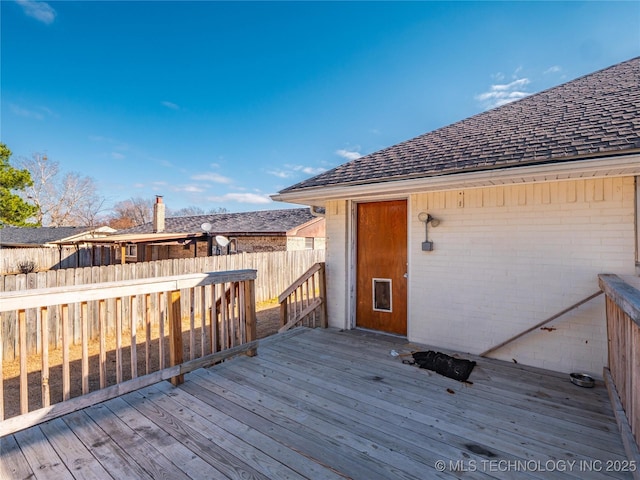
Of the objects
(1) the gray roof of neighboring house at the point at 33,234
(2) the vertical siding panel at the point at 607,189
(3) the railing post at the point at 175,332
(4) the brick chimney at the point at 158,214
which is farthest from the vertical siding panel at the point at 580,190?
(1) the gray roof of neighboring house at the point at 33,234

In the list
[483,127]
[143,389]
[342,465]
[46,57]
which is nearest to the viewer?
[342,465]

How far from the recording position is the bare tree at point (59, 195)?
78.1 ft

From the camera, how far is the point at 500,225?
375 centimetres

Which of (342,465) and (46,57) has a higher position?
(46,57)

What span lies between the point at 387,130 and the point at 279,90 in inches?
222

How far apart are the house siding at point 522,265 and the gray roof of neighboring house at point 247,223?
10687 mm

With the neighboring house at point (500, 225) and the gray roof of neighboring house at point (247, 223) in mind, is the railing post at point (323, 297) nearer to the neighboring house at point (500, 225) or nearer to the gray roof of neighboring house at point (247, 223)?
the neighboring house at point (500, 225)

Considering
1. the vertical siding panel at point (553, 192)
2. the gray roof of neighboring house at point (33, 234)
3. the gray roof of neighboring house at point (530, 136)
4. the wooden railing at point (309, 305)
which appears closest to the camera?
the gray roof of neighboring house at point (530, 136)

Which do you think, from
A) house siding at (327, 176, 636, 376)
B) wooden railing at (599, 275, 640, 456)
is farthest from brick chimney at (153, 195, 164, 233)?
wooden railing at (599, 275, 640, 456)

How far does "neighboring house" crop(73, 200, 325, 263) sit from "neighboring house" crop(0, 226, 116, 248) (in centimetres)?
320

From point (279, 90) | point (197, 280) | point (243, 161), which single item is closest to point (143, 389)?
point (197, 280)

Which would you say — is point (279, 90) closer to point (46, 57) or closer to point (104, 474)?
point (46, 57)

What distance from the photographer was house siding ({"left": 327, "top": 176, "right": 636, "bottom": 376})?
3.20 meters

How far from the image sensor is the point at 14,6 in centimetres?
839
